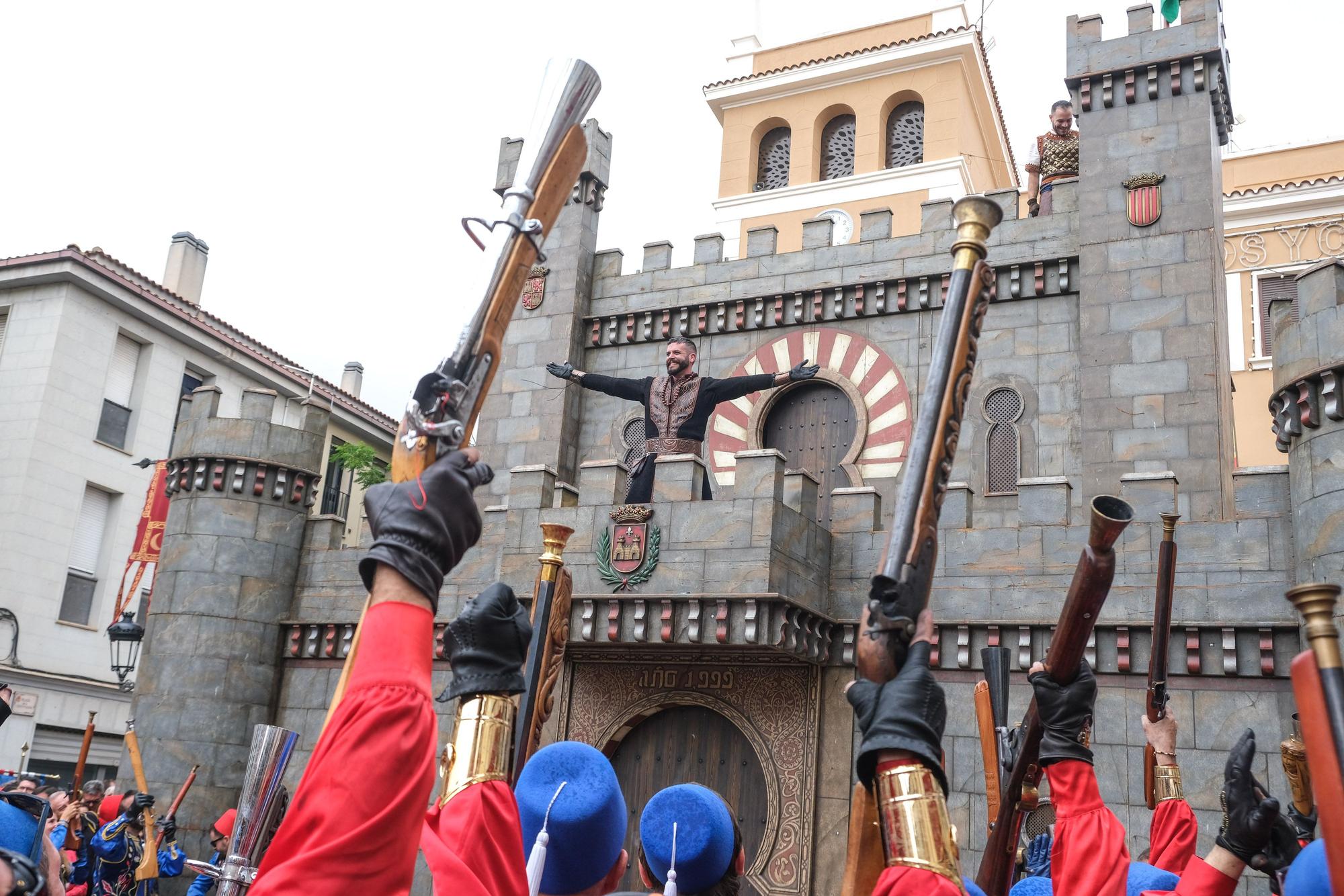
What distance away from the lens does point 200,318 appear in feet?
95.7

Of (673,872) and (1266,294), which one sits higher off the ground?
(1266,294)

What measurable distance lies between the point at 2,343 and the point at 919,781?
28289 mm

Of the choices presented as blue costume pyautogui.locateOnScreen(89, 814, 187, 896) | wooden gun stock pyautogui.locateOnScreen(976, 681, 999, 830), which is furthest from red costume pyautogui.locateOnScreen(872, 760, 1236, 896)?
blue costume pyautogui.locateOnScreen(89, 814, 187, 896)

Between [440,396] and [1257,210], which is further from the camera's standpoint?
[1257,210]

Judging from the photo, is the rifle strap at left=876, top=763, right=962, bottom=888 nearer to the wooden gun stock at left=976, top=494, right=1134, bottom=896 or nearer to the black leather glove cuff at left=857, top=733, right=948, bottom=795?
the black leather glove cuff at left=857, top=733, right=948, bottom=795

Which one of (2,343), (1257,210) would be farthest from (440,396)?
(1257,210)

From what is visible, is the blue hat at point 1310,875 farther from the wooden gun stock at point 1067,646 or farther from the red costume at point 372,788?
the red costume at point 372,788

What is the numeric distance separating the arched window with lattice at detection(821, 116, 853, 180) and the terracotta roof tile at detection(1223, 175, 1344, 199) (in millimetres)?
9164

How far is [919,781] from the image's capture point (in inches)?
101

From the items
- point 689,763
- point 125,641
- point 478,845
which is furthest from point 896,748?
point 125,641

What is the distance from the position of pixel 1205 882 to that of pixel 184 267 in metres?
31.6

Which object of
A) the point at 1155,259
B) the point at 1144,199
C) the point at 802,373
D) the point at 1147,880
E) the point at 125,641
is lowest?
the point at 1147,880

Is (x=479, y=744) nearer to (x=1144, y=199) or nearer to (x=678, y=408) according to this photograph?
(x=678, y=408)

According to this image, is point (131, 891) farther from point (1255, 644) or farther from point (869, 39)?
point (869, 39)
